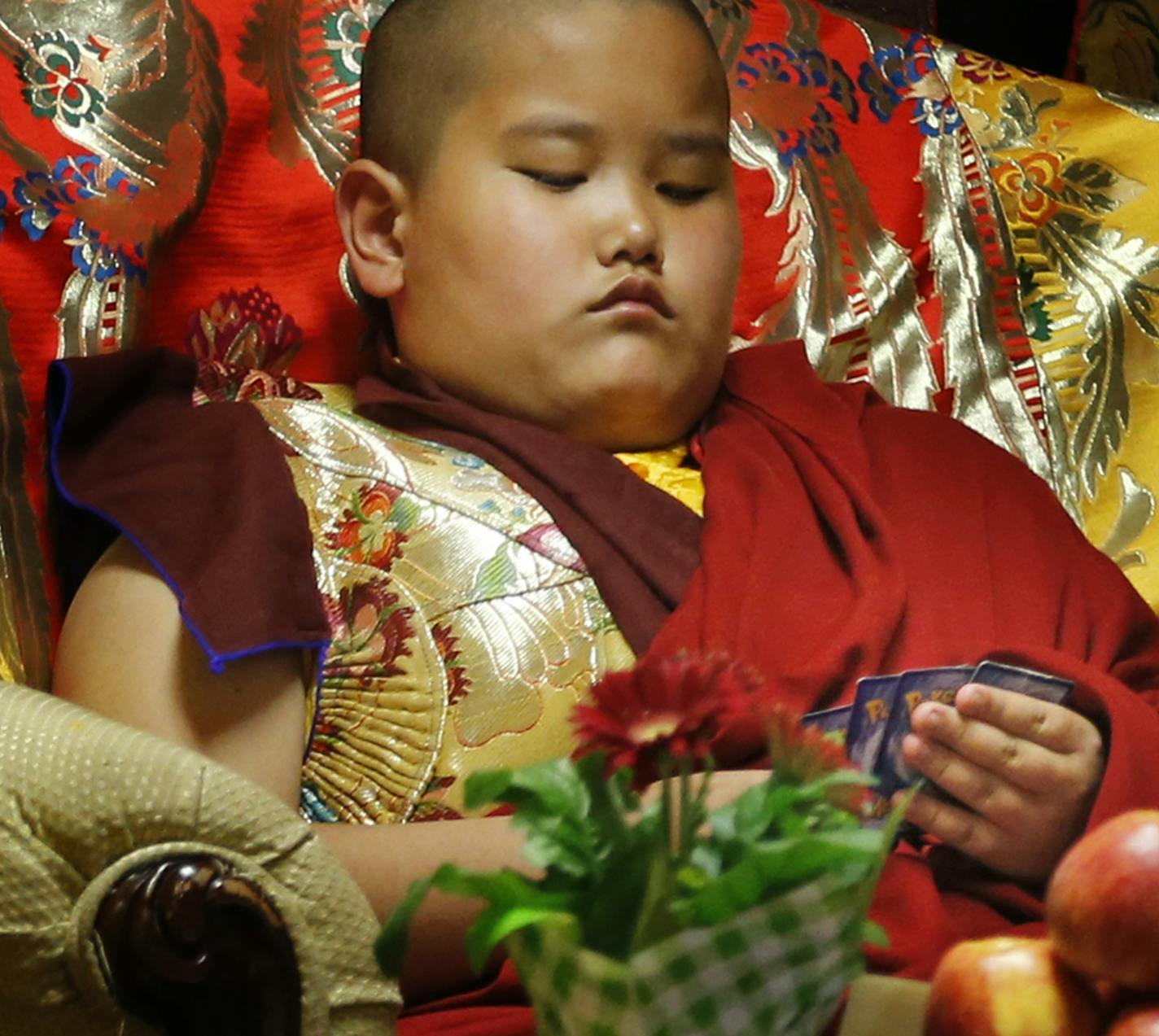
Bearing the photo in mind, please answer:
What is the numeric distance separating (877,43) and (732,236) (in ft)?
1.72

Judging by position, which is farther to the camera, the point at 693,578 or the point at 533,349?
the point at 533,349

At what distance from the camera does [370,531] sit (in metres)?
1.20

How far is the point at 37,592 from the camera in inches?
47.3

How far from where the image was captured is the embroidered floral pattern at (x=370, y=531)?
1.19m

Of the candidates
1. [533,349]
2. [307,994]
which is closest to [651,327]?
[533,349]

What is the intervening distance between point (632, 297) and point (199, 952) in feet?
2.19

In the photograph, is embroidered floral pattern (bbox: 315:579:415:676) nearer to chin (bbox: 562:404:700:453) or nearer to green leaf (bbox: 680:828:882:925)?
chin (bbox: 562:404:700:453)

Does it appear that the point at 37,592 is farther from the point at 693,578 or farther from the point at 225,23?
the point at 225,23

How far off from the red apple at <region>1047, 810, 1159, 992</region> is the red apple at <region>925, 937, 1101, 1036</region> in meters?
0.01

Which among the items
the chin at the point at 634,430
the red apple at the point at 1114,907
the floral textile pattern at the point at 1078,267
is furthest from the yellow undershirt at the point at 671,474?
the red apple at the point at 1114,907

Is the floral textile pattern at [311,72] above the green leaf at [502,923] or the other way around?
above

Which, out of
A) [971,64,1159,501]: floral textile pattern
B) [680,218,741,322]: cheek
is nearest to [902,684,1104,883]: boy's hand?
[680,218,741,322]: cheek

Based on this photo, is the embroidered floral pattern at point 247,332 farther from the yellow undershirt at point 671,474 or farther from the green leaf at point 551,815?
the green leaf at point 551,815

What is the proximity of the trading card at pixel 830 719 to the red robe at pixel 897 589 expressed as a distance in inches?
2.4
